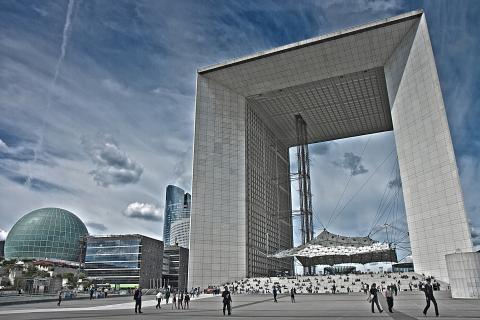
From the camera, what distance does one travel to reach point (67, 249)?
375ft

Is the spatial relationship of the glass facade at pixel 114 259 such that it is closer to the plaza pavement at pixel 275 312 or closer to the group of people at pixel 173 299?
the group of people at pixel 173 299

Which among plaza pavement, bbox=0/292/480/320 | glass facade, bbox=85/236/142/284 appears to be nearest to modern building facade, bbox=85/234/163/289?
glass facade, bbox=85/236/142/284

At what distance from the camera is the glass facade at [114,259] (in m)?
104

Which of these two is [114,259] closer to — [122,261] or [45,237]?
[122,261]

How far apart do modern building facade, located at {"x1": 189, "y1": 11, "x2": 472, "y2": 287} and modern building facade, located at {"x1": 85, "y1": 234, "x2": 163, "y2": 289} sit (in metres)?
40.6

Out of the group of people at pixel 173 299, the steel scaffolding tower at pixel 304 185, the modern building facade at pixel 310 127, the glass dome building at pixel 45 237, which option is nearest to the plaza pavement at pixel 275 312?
the group of people at pixel 173 299

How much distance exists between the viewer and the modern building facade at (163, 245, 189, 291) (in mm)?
120312

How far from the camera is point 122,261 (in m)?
105

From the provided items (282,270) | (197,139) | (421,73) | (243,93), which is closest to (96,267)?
(282,270)

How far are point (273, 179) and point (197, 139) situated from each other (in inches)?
890

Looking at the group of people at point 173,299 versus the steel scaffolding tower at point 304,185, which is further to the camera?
the steel scaffolding tower at point 304,185

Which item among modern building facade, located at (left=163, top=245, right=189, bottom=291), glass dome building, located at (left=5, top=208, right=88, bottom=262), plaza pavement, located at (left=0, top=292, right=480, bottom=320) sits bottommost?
plaza pavement, located at (left=0, top=292, right=480, bottom=320)

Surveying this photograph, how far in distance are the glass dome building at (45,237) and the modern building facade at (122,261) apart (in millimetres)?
8767

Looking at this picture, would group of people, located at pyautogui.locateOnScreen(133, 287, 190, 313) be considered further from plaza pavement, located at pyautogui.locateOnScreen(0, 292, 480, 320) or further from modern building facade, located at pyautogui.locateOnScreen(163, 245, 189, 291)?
modern building facade, located at pyautogui.locateOnScreen(163, 245, 189, 291)
